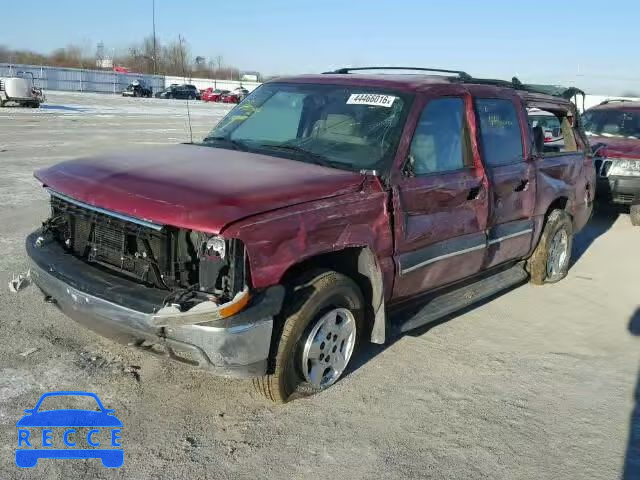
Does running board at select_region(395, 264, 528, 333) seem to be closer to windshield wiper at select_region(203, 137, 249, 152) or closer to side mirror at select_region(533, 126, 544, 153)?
side mirror at select_region(533, 126, 544, 153)

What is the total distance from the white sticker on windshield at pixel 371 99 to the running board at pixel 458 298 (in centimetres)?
151

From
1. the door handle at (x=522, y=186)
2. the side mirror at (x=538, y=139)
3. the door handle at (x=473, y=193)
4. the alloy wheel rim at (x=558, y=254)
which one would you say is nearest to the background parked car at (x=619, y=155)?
the alloy wheel rim at (x=558, y=254)

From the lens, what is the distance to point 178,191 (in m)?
3.31

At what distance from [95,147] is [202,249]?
1284 cm

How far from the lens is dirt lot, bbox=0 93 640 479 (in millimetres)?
3242

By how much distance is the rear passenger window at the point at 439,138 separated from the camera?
4375 millimetres

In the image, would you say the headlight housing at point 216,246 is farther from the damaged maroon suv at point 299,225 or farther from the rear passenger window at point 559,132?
the rear passenger window at point 559,132

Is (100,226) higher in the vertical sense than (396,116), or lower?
lower

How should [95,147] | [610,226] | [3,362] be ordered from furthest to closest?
[95,147] → [610,226] → [3,362]

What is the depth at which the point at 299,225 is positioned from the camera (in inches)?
134

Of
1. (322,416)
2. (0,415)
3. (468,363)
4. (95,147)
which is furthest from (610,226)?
(95,147)

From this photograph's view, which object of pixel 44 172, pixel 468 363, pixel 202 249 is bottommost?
pixel 468 363

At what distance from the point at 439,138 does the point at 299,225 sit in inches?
66.4

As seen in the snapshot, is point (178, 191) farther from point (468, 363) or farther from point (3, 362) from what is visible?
point (468, 363)
